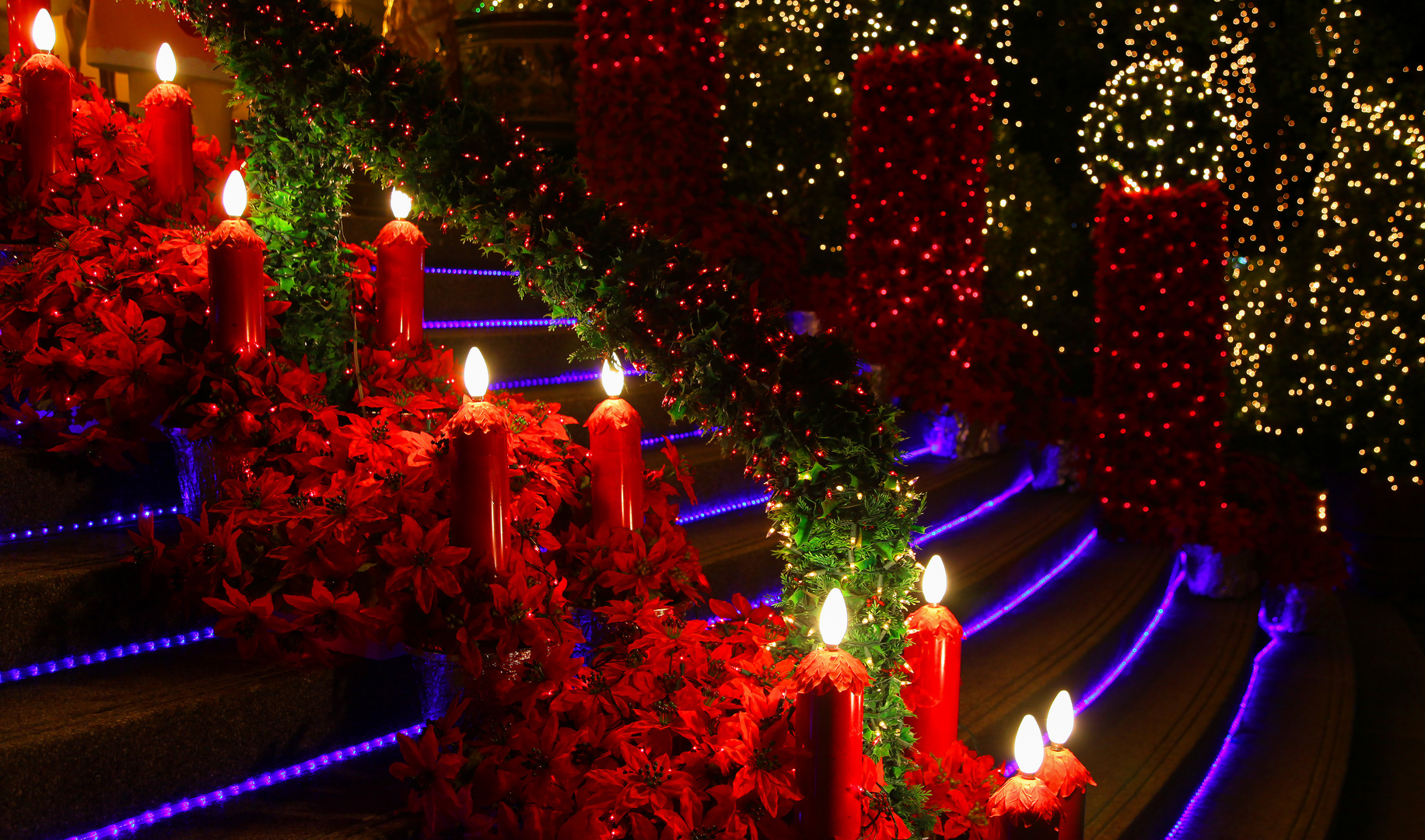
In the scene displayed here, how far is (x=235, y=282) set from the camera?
6.35ft

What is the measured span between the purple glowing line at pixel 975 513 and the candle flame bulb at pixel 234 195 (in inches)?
92.3

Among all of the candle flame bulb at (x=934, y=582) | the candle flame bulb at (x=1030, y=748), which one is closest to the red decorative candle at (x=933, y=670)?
the candle flame bulb at (x=934, y=582)

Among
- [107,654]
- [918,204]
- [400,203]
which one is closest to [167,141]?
[400,203]

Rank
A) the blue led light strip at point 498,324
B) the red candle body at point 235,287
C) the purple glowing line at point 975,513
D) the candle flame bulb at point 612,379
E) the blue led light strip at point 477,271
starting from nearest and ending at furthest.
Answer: the red candle body at point 235,287 < the candle flame bulb at point 612,379 < the blue led light strip at point 498,324 < the blue led light strip at point 477,271 < the purple glowing line at point 975,513

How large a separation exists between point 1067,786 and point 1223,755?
7.44 ft

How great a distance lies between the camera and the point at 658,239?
177 cm

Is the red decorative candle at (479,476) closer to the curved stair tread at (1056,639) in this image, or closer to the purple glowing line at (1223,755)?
the curved stair tread at (1056,639)

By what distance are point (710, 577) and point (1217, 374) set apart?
3596 millimetres

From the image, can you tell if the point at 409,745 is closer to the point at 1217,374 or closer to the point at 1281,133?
the point at 1217,374

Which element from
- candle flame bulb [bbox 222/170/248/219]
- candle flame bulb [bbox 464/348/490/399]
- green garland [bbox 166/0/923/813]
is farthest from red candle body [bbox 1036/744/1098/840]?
candle flame bulb [bbox 222/170/248/219]

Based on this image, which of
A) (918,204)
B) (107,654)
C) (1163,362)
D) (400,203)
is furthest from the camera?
(1163,362)

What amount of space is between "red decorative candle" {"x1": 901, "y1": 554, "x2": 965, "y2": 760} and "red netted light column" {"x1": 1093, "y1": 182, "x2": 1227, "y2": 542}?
11.1ft

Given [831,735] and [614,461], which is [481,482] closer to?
[614,461]

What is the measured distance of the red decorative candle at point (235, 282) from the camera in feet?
6.27
